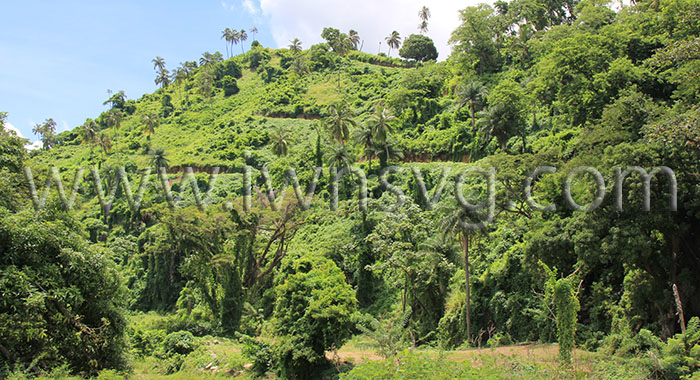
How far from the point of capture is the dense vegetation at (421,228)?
53.5 ft

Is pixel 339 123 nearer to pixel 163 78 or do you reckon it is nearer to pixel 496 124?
pixel 496 124

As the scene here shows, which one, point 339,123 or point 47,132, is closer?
point 339,123

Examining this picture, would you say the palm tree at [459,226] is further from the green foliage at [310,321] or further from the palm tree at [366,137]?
the palm tree at [366,137]

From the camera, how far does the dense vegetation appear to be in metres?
16.3

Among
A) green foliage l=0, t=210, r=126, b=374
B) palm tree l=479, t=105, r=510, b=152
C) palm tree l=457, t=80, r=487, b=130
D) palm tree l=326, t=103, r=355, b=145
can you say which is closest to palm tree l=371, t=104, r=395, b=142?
palm tree l=326, t=103, r=355, b=145

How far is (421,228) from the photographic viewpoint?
117ft

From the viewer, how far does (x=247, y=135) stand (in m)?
73.1

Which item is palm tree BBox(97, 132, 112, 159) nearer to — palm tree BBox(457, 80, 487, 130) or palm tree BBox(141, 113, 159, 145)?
palm tree BBox(141, 113, 159, 145)

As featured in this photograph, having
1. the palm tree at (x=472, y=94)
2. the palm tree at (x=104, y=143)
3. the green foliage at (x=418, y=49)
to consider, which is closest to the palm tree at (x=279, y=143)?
the palm tree at (x=472, y=94)

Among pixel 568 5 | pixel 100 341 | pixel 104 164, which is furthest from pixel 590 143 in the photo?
pixel 104 164

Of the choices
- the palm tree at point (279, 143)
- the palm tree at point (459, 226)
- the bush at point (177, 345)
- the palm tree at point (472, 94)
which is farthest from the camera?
the palm tree at point (279, 143)

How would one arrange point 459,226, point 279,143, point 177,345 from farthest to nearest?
point 279,143
point 177,345
point 459,226

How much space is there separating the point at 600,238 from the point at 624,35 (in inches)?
971

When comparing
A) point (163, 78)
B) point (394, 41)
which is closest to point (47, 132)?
point (163, 78)
